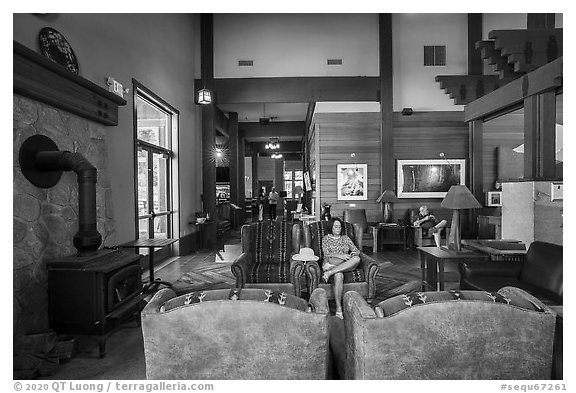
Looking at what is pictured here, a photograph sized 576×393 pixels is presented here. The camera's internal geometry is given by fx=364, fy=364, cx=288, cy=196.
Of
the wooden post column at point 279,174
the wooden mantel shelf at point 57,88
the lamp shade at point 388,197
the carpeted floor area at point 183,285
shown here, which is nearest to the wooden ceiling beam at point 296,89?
the lamp shade at point 388,197

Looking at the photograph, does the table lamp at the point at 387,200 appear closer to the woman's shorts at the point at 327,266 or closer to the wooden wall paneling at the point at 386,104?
the wooden wall paneling at the point at 386,104

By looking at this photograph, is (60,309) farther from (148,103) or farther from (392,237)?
(392,237)

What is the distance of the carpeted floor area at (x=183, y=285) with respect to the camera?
2.71 meters

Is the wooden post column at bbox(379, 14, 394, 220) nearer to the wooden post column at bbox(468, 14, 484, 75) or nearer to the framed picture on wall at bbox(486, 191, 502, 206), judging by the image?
the wooden post column at bbox(468, 14, 484, 75)

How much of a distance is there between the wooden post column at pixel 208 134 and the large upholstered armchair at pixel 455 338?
6.96 m

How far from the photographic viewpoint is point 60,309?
295 centimetres

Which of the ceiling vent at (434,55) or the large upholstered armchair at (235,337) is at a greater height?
the ceiling vent at (434,55)

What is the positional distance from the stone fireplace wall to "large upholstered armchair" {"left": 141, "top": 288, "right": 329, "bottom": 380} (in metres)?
1.80

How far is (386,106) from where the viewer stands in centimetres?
849

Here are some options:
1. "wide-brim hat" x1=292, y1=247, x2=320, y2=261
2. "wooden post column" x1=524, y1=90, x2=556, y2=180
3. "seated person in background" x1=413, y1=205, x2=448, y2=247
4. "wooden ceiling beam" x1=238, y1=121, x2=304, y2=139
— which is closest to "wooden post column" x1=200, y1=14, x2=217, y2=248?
"seated person in background" x1=413, y1=205, x2=448, y2=247

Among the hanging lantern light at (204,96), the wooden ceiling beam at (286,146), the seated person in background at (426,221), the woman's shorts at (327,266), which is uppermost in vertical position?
the wooden ceiling beam at (286,146)
